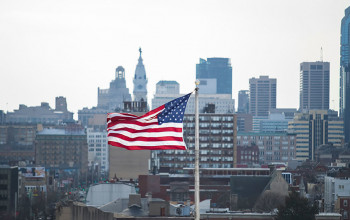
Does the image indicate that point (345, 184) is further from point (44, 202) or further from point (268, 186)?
point (44, 202)

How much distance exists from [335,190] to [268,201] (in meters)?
17.8

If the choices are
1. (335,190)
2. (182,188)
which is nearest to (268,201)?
(335,190)

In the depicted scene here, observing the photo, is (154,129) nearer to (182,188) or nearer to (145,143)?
(145,143)

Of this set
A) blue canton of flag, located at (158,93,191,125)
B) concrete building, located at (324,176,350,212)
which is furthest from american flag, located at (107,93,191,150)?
concrete building, located at (324,176,350,212)

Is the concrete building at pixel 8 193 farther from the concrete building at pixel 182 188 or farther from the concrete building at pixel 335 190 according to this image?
the concrete building at pixel 335 190

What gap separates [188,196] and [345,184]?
31103 mm

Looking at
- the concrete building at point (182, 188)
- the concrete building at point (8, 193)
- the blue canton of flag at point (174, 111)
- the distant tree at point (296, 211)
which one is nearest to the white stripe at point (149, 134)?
the blue canton of flag at point (174, 111)

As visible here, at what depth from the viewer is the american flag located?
4338 cm

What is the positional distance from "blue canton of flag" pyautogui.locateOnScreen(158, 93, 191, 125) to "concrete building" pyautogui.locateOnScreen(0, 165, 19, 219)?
11569 cm

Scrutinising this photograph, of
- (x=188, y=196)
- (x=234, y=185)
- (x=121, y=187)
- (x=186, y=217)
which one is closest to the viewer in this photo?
(x=186, y=217)

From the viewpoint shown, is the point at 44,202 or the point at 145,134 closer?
the point at 145,134

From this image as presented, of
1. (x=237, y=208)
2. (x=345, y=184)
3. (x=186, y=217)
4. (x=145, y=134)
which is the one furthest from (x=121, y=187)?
(x=145, y=134)

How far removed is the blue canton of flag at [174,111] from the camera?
43.4 meters

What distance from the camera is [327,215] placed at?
378 ft
